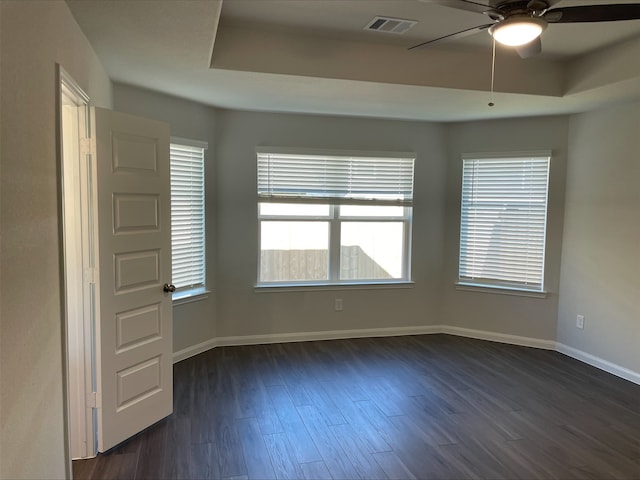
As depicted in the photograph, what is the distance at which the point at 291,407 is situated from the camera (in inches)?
129

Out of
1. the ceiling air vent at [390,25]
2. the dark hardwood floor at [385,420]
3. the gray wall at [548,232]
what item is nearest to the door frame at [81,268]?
the dark hardwood floor at [385,420]

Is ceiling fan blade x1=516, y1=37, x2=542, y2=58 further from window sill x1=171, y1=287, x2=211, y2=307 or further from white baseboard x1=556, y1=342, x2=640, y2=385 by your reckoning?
window sill x1=171, y1=287, x2=211, y2=307

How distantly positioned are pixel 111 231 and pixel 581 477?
119 inches

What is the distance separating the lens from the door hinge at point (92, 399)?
263 cm

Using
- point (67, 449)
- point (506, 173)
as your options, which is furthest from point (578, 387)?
point (67, 449)

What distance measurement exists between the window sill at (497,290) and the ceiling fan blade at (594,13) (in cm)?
332

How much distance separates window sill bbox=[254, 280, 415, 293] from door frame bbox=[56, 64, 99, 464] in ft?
7.10

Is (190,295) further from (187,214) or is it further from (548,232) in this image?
(548,232)

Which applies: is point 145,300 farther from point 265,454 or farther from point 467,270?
point 467,270

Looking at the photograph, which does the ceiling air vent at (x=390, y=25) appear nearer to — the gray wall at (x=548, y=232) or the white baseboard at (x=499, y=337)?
the gray wall at (x=548, y=232)

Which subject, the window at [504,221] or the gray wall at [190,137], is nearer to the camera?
the gray wall at [190,137]

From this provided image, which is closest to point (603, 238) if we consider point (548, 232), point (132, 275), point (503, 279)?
point (548, 232)

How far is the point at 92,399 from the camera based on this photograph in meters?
2.63

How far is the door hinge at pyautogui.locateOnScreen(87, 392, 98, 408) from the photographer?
2627 mm
